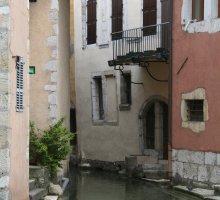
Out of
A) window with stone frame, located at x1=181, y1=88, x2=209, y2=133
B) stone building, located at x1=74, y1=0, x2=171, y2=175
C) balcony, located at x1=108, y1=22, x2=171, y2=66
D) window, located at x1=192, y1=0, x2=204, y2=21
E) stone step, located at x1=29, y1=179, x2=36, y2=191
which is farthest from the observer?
stone building, located at x1=74, y1=0, x2=171, y2=175

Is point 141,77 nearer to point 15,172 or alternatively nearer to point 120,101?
point 120,101

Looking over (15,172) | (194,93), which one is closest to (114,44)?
(194,93)

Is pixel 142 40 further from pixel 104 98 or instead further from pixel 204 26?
pixel 204 26

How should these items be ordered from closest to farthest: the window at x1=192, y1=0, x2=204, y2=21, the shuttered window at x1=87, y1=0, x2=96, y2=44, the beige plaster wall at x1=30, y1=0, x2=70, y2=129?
the beige plaster wall at x1=30, y1=0, x2=70, y2=129 → the window at x1=192, y1=0, x2=204, y2=21 → the shuttered window at x1=87, y1=0, x2=96, y2=44

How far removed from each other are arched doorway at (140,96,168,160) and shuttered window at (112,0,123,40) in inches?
114

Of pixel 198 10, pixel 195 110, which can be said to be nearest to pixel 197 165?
pixel 195 110

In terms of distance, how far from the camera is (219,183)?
12852mm

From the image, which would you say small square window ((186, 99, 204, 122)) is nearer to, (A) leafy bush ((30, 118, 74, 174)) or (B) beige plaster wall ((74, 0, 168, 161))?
(A) leafy bush ((30, 118, 74, 174))

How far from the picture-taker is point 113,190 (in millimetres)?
14023

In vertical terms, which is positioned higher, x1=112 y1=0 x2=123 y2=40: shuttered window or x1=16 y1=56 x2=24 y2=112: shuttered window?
x1=112 y1=0 x2=123 y2=40: shuttered window

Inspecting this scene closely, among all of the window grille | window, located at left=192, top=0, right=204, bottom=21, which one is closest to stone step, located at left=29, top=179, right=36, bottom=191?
the window grille

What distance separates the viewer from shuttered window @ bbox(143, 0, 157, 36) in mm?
18081

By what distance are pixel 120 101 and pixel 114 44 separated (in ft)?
6.66

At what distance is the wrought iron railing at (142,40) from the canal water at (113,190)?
3832mm
